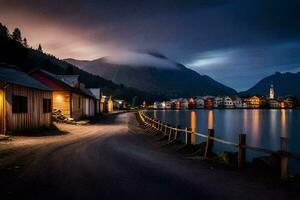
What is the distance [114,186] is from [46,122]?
24378mm

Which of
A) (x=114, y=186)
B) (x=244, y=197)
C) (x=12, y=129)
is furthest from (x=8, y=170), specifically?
(x=12, y=129)

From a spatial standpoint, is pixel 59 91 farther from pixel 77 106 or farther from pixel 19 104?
pixel 19 104

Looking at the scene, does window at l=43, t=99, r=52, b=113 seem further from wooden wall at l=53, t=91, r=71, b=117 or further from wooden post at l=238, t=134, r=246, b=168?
wooden post at l=238, t=134, r=246, b=168

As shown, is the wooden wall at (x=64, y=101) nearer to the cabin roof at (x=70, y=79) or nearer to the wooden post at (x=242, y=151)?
the cabin roof at (x=70, y=79)

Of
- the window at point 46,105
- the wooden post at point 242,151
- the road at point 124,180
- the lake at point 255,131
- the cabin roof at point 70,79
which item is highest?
the cabin roof at point 70,79

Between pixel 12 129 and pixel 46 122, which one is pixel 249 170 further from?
pixel 46 122

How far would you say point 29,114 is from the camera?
88.8 feet

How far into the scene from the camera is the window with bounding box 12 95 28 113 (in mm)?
24219

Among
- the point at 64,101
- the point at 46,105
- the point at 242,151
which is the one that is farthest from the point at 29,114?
the point at 242,151

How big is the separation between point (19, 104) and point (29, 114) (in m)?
2.22

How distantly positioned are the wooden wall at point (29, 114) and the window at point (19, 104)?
0.26 m

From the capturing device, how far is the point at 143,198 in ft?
25.2

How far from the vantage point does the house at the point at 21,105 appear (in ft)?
75.2

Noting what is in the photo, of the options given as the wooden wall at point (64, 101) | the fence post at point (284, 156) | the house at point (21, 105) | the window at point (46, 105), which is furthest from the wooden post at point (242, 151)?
the wooden wall at point (64, 101)
